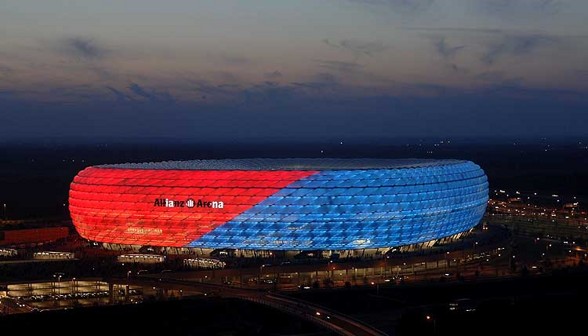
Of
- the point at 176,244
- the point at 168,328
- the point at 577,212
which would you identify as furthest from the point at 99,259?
the point at 577,212

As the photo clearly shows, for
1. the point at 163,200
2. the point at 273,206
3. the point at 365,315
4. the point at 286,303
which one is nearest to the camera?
the point at 365,315

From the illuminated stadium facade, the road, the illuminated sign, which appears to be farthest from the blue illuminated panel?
the road

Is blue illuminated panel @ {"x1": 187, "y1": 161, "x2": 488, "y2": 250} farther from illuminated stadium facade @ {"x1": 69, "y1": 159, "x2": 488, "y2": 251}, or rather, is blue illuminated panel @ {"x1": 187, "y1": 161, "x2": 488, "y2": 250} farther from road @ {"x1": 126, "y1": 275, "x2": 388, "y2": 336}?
road @ {"x1": 126, "y1": 275, "x2": 388, "y2": 336}

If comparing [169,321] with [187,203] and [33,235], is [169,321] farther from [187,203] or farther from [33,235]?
[33,235]

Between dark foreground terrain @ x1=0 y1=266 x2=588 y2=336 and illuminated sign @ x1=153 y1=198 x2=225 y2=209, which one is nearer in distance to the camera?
dark foreground terrain @ x1=0 y1=266 x2=588 y2=336

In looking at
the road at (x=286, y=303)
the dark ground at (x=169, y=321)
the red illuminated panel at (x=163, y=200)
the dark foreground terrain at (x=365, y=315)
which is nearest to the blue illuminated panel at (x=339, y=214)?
the red illuminated panel at (x=163, y=200)

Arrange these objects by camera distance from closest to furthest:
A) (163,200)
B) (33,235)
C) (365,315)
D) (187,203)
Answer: (365,315) → (187,203) → (163,200) → (33,235)

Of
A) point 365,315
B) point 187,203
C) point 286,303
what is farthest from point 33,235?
point 365,315
